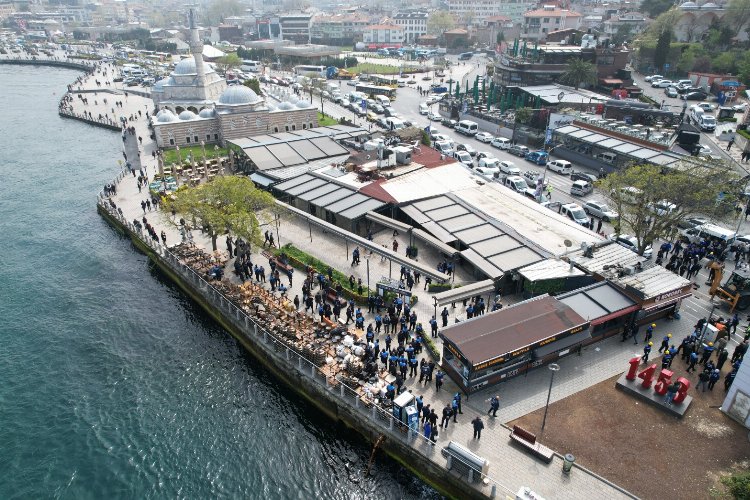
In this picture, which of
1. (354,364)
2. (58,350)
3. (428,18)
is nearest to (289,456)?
(354,364)

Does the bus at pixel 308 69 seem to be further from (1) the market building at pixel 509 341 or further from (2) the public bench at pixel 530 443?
(2) the public bench at pixel 530 443

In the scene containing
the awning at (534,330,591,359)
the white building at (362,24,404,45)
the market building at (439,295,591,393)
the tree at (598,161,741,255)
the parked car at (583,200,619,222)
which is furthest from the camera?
the white building at (362,24,404,45)

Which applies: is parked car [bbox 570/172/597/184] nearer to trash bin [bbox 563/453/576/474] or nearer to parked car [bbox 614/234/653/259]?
parked car [bbox 614/234/653/259]

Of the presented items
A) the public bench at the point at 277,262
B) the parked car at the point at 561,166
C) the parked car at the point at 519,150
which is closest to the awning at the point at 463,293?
the public bench at the point at 277,262

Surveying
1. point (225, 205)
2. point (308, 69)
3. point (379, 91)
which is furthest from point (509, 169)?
point (308, 69)

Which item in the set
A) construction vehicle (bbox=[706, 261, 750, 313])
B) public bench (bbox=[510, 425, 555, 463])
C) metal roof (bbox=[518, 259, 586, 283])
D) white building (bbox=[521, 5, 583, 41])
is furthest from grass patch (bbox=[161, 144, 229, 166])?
white building (bbox=[521, 5, 583, 41])

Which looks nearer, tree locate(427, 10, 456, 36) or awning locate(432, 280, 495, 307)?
awning locate(432, 280, 495, 307)

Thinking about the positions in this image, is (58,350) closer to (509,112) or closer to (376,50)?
(509,112)
